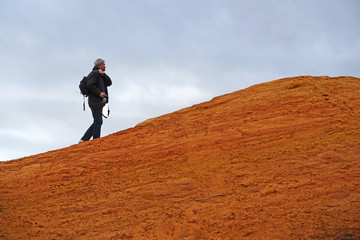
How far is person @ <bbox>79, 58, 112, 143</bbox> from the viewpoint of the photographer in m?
9.45

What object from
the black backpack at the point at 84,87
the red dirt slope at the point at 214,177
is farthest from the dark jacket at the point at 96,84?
the red dirt slope at the point at 214,177

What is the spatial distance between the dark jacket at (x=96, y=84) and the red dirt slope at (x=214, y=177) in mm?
1181

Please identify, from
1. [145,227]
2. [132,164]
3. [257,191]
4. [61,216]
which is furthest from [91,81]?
[257,191]

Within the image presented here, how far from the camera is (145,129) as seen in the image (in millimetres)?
9414

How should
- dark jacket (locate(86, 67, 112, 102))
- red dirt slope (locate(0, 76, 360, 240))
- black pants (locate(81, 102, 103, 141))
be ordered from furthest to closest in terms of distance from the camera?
black pants (locate(81, 102, 103, 141)) < dark jacket (locate(86, 67, 112, 102)) < red dirt slope (locate(0, 76, 360, 240))

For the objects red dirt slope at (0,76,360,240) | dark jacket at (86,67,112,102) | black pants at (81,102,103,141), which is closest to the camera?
red dirt slope at (0,76,360,240)

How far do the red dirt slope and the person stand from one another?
0.55 metres

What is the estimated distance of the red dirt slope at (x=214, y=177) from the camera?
6.03m

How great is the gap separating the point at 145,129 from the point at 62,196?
9.34ft

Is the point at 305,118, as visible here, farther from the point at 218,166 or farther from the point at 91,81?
the point at 91,81

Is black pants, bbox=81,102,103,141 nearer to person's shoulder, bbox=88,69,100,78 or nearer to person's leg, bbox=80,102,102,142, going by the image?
person's leg, bbox=80,102,102,142

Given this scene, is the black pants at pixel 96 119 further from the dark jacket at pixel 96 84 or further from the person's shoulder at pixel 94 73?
the person's shoulder at pixel 94 73

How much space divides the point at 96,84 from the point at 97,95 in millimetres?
318

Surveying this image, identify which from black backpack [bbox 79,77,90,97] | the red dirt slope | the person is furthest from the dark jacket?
the red dirt slope
